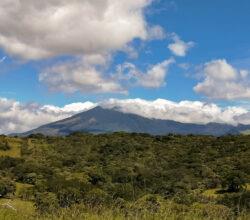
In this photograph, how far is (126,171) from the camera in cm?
6756

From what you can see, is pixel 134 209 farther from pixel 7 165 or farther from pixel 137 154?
pixel 137 154

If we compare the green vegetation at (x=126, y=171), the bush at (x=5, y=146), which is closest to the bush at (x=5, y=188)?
the green vegetation at (x=126, y=171)

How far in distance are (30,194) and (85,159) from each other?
127ft

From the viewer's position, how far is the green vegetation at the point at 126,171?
42.6 m

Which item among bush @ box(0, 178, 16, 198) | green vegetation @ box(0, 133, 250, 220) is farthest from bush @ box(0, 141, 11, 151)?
bush @ box(0, 178, 16, 198)

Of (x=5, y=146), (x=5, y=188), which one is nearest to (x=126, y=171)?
(x=5, y=188)

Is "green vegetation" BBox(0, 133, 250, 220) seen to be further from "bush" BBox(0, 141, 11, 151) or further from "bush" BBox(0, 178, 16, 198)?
"bush" BBox(0, 141, 11, 151)

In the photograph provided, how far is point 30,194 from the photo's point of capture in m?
49.9

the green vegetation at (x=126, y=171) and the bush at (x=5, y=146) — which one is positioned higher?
the bush at (x=5, y=146)

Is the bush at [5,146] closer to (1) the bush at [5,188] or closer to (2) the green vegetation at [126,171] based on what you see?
(2) the green vegetation at [126,171]

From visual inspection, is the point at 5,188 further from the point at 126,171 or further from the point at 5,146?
the point at 5,146

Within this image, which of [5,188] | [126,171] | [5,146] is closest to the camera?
[5,188]

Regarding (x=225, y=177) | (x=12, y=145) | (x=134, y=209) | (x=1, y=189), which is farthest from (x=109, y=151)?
(x=134, y=209)

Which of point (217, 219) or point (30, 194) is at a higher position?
point (217, 219)
